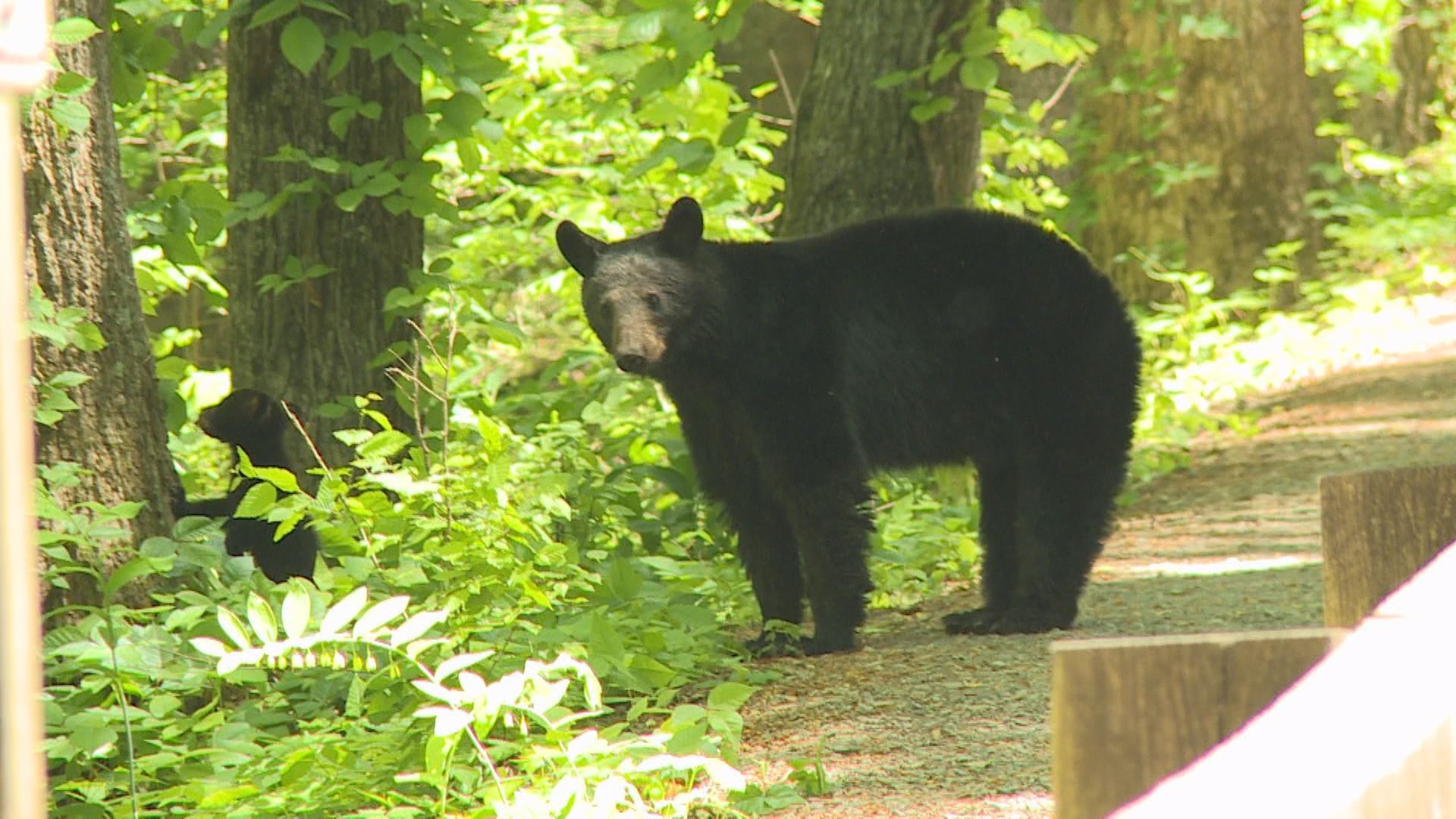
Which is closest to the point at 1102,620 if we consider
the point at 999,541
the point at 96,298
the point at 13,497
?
the point at 999,541

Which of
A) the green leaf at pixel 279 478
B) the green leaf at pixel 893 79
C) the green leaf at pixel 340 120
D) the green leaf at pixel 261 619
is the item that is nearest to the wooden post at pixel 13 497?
the green leaf at pixel 261 619

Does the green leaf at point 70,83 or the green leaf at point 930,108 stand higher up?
the green leaf at point 930,108

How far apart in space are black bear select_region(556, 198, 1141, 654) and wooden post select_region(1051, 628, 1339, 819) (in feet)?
12.8

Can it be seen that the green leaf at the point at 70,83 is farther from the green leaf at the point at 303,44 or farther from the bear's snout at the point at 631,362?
the bear's snout at the point at 631,362

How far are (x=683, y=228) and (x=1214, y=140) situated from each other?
30.6ft

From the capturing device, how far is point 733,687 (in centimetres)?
380

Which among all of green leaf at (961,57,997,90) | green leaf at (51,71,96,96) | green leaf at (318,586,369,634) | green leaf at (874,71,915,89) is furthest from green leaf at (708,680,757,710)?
green leaf at (874,71,915,89)

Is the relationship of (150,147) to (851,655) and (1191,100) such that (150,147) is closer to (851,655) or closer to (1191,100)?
(851,655)

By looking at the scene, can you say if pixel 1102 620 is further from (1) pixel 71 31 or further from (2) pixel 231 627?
(1) pixel 71 31

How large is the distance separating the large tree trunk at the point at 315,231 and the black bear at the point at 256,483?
0.27 meters

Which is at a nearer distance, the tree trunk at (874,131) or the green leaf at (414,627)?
the green leaf at (414,627)

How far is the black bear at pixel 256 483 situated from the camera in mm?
6105

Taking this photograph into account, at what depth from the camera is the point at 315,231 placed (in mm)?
6480

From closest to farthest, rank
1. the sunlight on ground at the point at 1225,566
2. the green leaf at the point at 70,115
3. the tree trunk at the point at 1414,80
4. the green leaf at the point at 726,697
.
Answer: the green leaf at the point at 726,697
the green leaf at the point at 70,115
the sunlight on ground at the point at 1225,566
the tree trunk at the point at 1414,80
